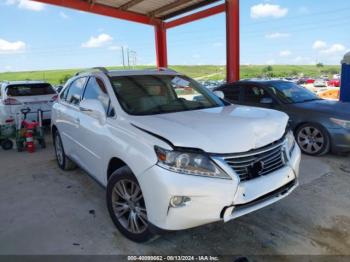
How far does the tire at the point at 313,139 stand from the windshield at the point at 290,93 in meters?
0.73

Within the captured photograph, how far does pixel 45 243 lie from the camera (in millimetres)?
3062

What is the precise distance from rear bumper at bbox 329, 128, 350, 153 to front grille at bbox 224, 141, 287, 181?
10.4 ft

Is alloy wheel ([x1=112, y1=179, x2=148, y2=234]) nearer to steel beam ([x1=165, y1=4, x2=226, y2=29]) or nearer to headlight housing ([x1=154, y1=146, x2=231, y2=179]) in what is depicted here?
headlight housing ([x1=154, y1=146, x2=231, y2=179])

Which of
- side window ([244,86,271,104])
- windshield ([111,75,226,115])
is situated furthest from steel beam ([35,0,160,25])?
windshield ([111,75,226,115])

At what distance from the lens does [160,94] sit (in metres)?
3.84

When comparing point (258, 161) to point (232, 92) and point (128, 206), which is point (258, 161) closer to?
point (128, 206)

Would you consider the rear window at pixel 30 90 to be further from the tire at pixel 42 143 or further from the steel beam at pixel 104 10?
the steel beam at pixel 104 10

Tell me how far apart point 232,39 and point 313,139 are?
498cm

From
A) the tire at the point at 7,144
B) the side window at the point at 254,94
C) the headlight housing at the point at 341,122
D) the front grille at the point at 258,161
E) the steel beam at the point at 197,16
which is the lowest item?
the tire at the point at 7,144

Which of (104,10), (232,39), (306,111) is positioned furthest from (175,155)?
(104,10)

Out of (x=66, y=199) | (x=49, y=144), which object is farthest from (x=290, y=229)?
(x=49, y=144)

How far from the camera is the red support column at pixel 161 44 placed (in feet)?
41.7

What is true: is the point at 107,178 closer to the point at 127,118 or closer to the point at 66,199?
the point at 127,118

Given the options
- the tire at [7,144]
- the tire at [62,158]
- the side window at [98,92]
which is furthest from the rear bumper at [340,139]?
the tire at [7,144]
